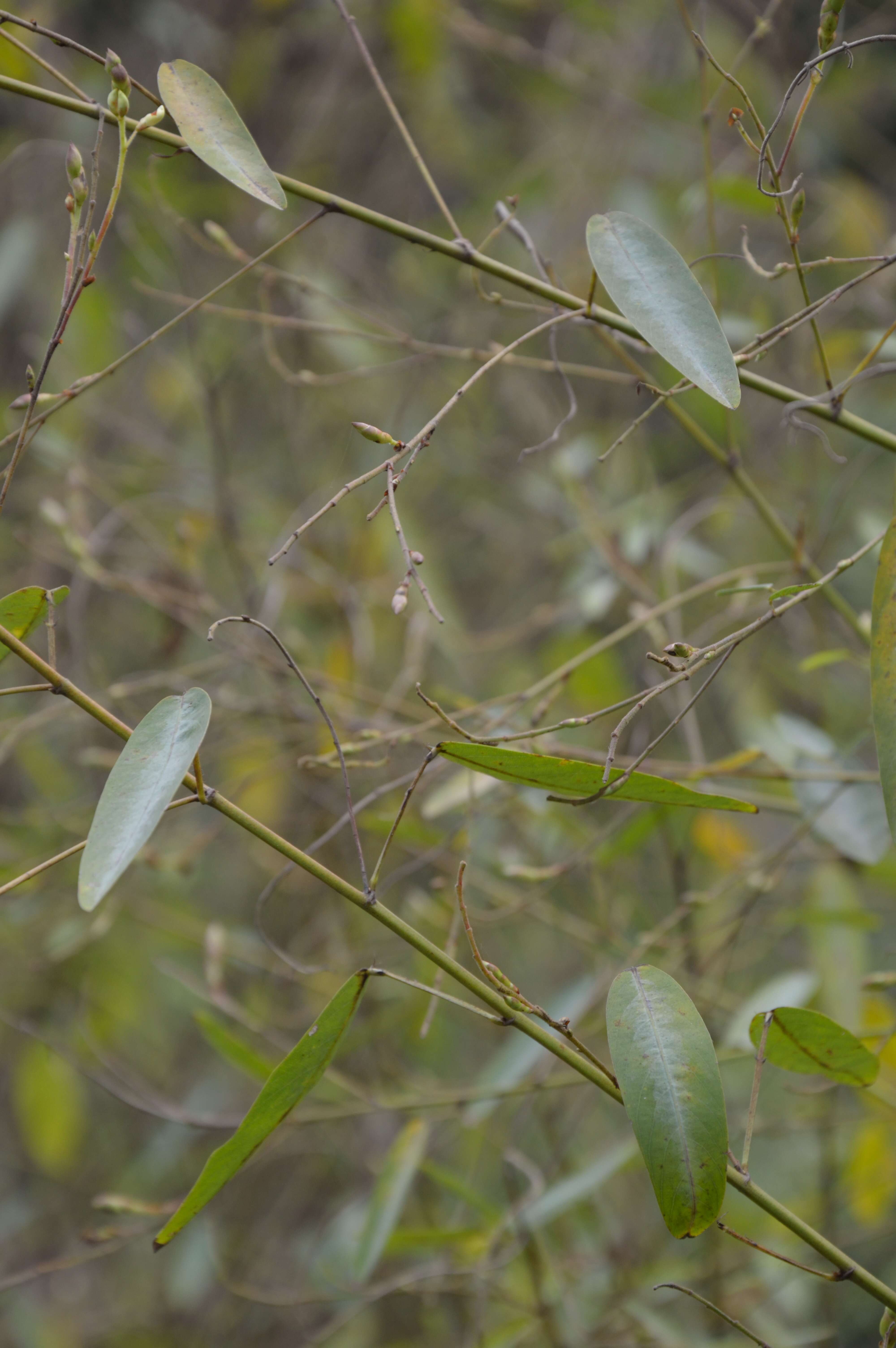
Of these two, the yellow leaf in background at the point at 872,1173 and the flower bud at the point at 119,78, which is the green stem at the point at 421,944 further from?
the yellow leaf in background at the point at 872,1173

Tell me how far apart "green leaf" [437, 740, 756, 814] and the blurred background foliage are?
21 centimetres

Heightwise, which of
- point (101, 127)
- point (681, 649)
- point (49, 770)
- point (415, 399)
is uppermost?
point (101, 127)

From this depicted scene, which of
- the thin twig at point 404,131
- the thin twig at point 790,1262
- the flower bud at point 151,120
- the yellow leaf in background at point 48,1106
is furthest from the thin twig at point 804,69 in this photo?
the yellow leaf in background at point 48,1106

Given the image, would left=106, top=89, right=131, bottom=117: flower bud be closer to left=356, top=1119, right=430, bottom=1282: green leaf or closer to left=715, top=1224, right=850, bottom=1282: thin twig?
left=715, top=1224, right=850, bottom=1282: thin twig

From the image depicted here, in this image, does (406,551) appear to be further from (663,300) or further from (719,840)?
(719,840)

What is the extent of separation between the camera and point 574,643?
3.32 feet

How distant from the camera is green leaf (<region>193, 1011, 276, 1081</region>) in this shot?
2.10 feet

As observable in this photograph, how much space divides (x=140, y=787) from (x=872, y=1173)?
85 centimetres

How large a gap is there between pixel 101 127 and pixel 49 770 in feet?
2.91

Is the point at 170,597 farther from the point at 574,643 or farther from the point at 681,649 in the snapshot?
the point at 681,649

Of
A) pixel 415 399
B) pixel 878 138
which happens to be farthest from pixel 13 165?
pixel 878 138

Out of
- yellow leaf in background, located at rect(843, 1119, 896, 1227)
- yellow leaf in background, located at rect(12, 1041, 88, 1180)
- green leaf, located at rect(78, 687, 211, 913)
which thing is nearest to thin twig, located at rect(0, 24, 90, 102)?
green leaf, located at rect(78, 687, 211, 913)

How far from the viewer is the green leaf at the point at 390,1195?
2.05 feet

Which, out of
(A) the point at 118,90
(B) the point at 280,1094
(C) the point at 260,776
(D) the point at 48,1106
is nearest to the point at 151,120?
(A) the point at 118,90
